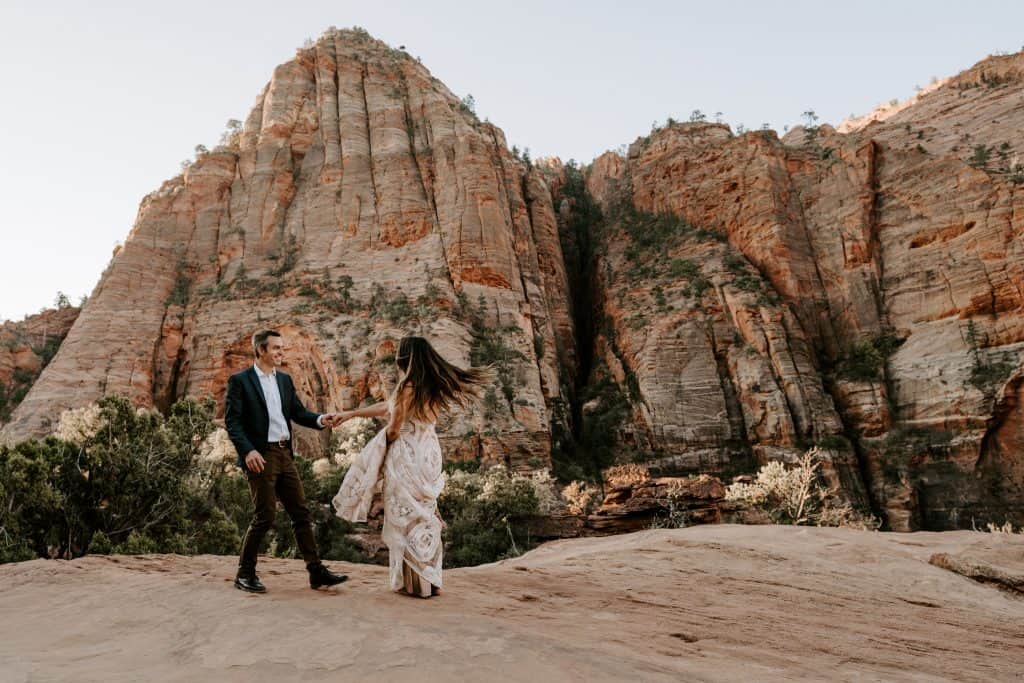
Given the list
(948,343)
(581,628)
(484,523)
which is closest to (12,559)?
(581,628)

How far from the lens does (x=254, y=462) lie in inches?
162

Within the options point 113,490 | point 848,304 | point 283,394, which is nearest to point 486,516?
point 113,490

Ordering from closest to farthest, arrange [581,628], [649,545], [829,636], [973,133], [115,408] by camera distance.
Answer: [581,628] < [829,636] < [649,545] < [115,408] < [973,133]

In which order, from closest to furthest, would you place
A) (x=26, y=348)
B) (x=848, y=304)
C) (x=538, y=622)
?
(x=538, y=622) < (x=26, y=348) < (x=848, y=304)

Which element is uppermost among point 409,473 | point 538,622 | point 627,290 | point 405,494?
point 627,290

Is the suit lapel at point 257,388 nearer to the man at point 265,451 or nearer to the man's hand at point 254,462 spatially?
the man at point 265,451

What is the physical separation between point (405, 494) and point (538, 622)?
1.29 metres

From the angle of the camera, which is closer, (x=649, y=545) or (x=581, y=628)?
(x=581, y=628)

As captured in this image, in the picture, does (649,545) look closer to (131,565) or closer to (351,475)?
(351,475)

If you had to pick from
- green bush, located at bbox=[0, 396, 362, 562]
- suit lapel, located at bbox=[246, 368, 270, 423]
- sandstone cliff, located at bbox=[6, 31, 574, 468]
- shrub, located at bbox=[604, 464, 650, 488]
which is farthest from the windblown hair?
shrub, located at bbox=[604, 464, 650, 488]

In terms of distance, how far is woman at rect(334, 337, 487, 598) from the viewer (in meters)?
4.31

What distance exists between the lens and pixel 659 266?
129 ft

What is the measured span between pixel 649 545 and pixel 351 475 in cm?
430

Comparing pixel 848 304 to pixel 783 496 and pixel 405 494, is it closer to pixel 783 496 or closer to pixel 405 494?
pixel 783 496
